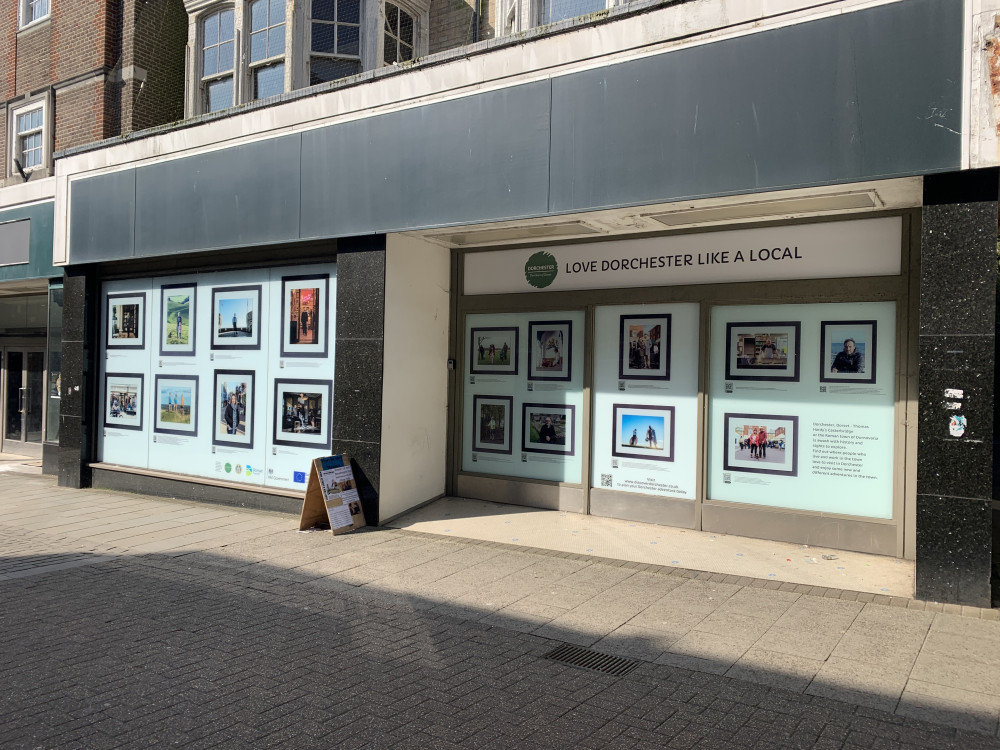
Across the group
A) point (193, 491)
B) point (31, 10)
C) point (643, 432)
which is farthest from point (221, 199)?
point (31, 10)

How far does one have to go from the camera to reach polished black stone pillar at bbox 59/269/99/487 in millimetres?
12117

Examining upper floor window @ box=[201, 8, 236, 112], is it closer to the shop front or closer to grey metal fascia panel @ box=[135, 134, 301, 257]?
grey metal fascia panel @ box=[135, 134, 301, 257]

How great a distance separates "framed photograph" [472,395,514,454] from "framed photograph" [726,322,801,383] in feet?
8.91

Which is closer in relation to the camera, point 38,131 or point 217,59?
point 217,59

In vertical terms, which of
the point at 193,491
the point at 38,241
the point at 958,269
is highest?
the point at 38,241

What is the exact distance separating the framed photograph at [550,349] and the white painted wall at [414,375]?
3.86ft

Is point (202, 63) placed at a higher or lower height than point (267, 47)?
higher

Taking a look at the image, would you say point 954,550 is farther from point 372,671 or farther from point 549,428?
point 549,428

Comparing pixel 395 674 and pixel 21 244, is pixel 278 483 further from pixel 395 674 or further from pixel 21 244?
pixel 21 244

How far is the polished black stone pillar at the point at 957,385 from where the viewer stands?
18.7 feet

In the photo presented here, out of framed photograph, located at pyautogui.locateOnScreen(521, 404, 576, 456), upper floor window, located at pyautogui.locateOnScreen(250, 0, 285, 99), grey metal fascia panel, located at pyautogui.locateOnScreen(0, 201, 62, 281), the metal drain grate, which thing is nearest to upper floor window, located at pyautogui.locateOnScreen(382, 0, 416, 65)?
upper floor window, located at pyautogui.locateOnScreen(250, 0, 285, 99)

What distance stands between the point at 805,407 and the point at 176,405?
8.41 metres

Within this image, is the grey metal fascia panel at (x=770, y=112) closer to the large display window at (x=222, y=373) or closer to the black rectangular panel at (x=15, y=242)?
the large display window at (x=222, y=373)

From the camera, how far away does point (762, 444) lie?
7848mm
